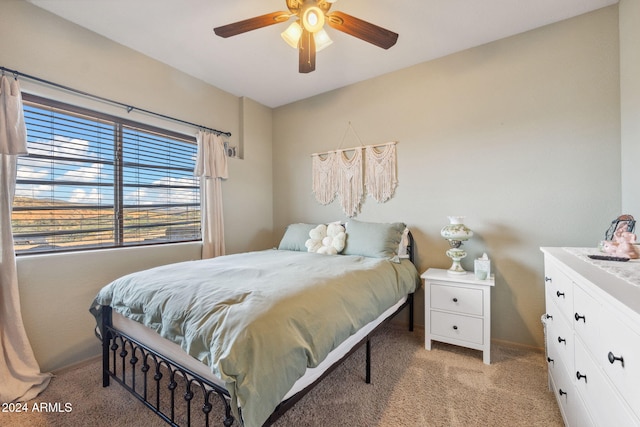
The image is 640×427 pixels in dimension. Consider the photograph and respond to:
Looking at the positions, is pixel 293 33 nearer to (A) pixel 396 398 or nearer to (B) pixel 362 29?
(B) pixel 362 29

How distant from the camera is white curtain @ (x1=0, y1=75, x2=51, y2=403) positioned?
5.65 ft

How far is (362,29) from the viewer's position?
1.68 meters

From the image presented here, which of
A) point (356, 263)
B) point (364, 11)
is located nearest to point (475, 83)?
point (364, 11)

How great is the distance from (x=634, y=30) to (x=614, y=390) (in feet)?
7.53

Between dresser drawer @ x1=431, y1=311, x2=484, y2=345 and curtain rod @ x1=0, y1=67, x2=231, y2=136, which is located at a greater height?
curtain rod @ x1=0, y1=67, x2=231, y2=136

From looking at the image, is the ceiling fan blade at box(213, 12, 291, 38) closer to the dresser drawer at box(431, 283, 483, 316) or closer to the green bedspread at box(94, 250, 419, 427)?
the green bedspread at box(94, 250, 419, 427)

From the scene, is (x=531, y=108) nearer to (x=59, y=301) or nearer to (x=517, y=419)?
(x=517, y=419)

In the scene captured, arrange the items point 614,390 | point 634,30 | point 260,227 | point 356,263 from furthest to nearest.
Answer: point 260,227 < point 356,263 < point 634,30 < point 614,390

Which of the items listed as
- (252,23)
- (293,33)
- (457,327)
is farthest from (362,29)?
(457,327)

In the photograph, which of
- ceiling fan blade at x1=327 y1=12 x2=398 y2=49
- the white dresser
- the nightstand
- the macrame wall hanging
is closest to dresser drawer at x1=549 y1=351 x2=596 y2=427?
the white dresser

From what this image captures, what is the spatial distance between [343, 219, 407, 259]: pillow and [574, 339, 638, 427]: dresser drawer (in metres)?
1.37

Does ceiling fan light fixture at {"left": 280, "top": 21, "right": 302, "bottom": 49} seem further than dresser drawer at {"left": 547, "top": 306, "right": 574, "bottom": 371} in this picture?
Yes

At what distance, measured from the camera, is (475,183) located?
2449 mm

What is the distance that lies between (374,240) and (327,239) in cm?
51
